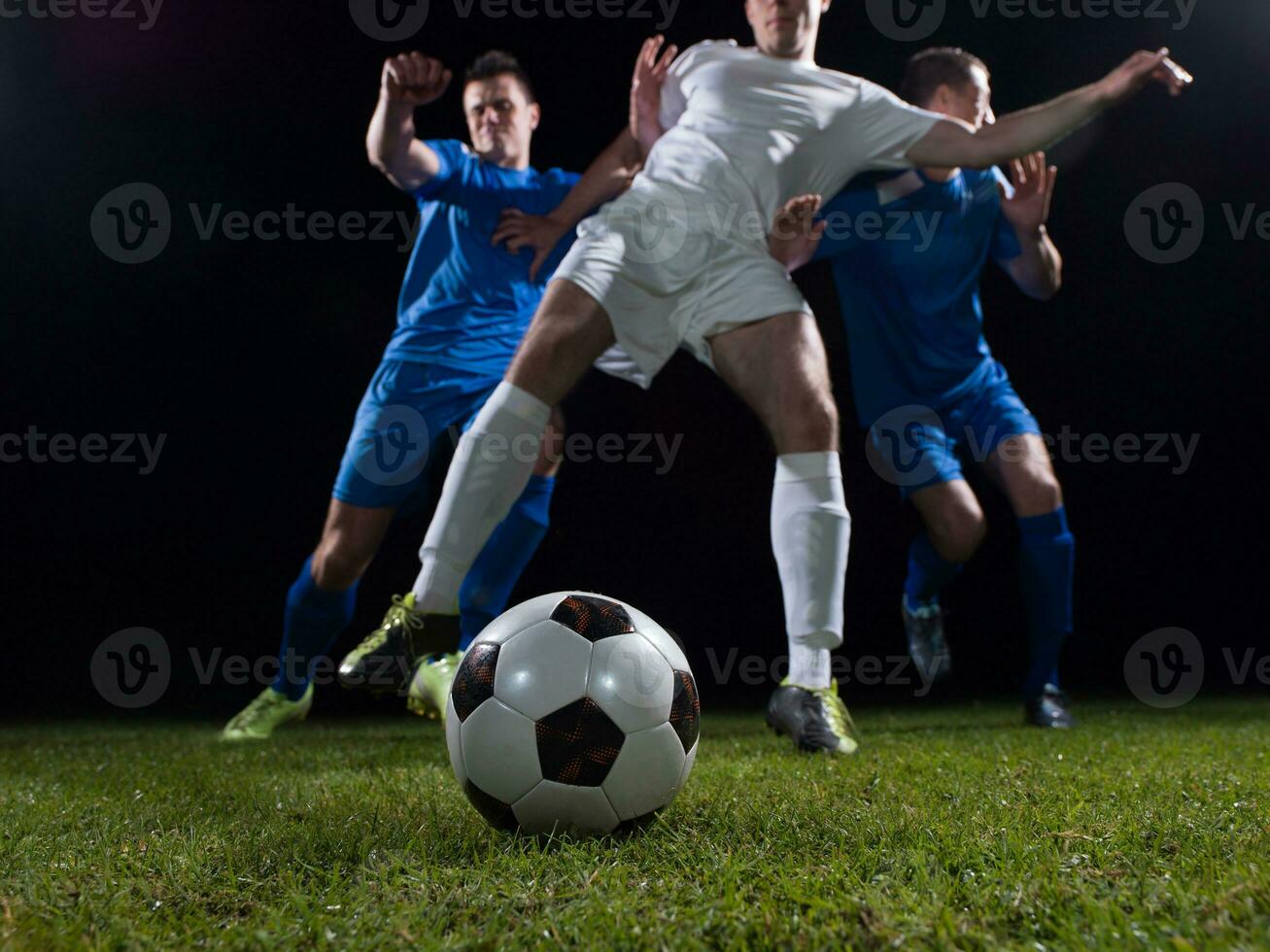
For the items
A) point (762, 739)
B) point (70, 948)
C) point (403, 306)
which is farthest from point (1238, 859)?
point (403, 306)

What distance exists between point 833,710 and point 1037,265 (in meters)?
2.14

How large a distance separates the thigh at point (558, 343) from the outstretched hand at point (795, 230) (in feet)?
1.92

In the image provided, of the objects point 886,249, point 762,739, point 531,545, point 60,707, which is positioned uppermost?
point 886,249

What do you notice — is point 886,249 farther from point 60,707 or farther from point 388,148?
point 60,707

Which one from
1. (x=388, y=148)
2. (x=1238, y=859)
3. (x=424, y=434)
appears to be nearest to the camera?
(x=1238, y=859)

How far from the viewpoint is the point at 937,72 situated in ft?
11.9

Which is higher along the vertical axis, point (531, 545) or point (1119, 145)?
point (1119, 145)

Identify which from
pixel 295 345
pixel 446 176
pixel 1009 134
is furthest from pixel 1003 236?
pixel 295 345

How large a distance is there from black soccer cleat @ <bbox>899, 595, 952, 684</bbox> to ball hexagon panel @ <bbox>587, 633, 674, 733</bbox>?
104 inches

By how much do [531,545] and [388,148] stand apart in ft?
4.36

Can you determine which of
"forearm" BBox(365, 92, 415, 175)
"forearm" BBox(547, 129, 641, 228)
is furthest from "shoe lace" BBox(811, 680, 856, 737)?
"forearm" BBox(365, 92, 415, 175)

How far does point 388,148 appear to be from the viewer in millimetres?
3055

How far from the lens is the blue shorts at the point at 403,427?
10.4 ft

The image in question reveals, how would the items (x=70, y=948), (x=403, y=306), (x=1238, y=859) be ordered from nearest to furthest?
(x=70, y=948) < (x=1238, y=859) < (x=403, y=306)
